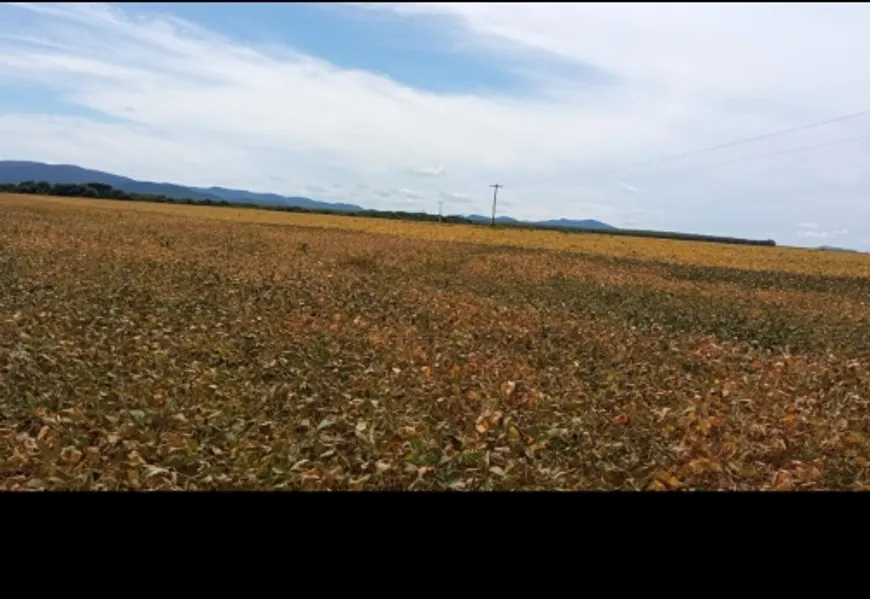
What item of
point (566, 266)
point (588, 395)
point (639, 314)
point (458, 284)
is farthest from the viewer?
point (566, 266)

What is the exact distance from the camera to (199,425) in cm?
444

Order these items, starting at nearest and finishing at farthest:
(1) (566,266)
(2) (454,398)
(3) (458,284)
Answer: (2) (454,398) → (3) (458,284) → (1) (566,266)

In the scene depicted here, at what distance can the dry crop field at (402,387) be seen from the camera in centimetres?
404

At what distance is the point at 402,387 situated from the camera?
18.5 feet

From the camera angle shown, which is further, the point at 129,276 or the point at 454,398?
the point at 129,276

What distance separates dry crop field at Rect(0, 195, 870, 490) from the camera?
13.2 feet

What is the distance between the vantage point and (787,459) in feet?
14.9

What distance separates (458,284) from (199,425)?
30.7ft
